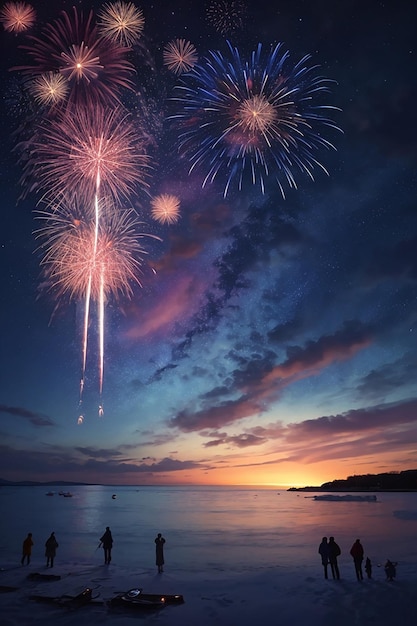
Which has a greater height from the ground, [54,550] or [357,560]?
[54,550]

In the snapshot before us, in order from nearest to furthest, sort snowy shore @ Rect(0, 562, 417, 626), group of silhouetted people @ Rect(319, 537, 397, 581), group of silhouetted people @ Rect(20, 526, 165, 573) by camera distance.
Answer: snowy shore @ Rect(0, 562, 417, 626)
group of silhouetted people @ Rect(319, 537, 397, 581)
group of silhouetted people @ Rect(20, 526, 165, 573)

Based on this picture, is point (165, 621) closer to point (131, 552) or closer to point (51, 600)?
point (51, 600)

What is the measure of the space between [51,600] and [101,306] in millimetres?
13984

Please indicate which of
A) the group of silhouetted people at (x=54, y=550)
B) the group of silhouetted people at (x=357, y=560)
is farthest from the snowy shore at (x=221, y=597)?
the group of silhouetted people at (x=54, y=550)

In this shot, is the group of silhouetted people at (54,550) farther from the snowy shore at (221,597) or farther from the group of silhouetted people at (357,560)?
the group of silhouetted people at (357,560)

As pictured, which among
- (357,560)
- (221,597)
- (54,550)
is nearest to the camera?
(221,597)

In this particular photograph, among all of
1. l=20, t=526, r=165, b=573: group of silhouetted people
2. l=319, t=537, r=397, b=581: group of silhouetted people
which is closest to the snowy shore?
l=319, t=537, r=397, b=581: group of silhouetted people

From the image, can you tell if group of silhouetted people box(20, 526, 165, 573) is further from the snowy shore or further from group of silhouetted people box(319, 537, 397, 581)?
group of silhouetted people box(319, 537, 397, 581)

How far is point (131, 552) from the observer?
3250 centimetres

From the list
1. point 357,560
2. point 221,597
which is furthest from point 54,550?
point 357,560

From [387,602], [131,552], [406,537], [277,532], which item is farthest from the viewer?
[277,532]

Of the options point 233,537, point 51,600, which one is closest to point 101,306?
point 51,600

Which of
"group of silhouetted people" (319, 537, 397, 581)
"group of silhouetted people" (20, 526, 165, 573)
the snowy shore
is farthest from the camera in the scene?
"group of silhouetted people" (20, 526, 165, 573)

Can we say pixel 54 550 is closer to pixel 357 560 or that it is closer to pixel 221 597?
pixel 221 597
